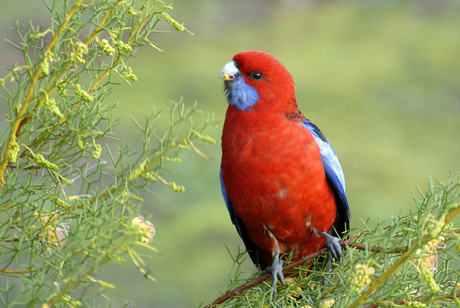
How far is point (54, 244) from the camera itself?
0.55m

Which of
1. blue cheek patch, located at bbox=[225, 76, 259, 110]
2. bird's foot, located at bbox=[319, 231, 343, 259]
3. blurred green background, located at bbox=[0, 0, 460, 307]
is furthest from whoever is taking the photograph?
blurred green background, located at bbox=[0, 0, 460, 307]

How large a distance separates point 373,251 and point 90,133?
1.26 feet

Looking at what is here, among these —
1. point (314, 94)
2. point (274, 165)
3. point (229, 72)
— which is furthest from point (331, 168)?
point (314, 94)

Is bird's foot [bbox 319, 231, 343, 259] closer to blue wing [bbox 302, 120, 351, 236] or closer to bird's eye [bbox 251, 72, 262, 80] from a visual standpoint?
blue wing [bbox 302, 120, 351, 236]

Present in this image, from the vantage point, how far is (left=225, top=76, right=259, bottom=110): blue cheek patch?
94 cm

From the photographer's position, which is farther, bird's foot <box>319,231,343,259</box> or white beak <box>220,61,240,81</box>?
white beak <box>220,61,240,81</box>

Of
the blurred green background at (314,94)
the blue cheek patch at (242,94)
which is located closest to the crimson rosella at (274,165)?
the blue cheek patch at (242,94)

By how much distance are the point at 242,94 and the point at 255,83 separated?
0.12ft

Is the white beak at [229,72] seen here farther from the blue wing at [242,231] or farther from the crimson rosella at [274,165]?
the blue wing at [242,231]

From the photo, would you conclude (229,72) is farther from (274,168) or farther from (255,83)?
(274,168)

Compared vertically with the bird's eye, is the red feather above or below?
below

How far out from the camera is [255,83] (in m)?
0.94

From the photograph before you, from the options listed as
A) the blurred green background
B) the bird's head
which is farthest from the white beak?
the blurred green background

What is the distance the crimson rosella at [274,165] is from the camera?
2.88 ft
